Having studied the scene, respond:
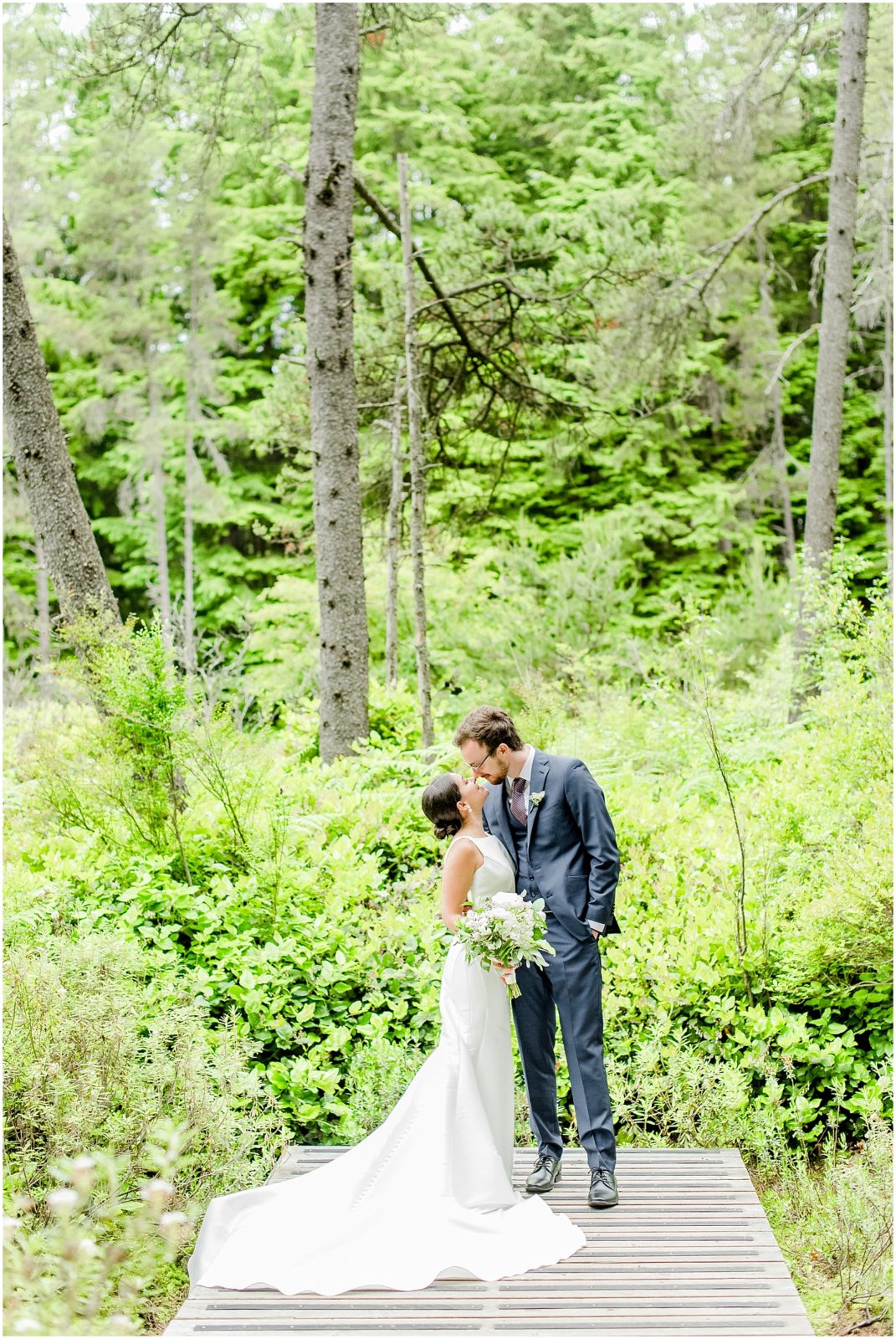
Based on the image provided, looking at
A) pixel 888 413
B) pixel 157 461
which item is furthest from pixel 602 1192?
pixel 157 461

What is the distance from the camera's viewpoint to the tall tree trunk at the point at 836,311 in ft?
33.4

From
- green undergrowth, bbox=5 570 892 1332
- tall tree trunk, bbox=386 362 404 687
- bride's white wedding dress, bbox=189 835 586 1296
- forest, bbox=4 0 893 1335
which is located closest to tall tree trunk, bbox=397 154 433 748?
forest, bbox=4 0 893 1335

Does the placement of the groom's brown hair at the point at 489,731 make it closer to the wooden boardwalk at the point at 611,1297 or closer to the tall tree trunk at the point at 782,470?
the wooden boardwalk at the point at 611,1297

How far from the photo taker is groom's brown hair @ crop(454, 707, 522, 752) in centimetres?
398

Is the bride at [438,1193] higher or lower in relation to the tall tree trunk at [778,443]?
lower

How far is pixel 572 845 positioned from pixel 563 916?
246 millimetres

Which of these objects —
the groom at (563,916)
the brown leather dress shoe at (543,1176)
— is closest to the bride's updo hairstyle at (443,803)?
the groom at (563,916)

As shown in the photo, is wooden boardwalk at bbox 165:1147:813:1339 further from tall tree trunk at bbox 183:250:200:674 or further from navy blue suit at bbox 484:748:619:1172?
tall tree trunk at bbox 183:250:200:674

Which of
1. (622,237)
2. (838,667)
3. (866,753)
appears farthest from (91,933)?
(622,237)

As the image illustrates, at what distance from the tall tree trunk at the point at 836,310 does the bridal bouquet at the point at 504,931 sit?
7.19 m

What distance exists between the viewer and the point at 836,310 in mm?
10336

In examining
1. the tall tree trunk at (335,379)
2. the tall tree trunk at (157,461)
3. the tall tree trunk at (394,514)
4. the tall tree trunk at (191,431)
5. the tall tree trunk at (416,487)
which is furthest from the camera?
the tall tree trunk at (191,431)

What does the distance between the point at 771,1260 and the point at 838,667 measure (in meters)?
3.72

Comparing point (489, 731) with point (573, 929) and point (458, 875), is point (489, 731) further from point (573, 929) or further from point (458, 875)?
point (573, 929)
